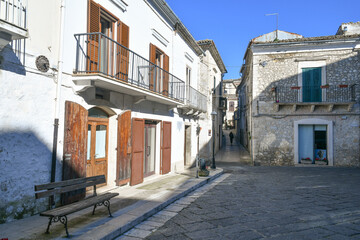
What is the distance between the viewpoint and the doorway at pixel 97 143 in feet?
21.5

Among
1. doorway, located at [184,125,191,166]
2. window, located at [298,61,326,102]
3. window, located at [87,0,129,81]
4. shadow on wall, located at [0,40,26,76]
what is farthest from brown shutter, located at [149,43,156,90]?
window, located at [298,61,326,102]

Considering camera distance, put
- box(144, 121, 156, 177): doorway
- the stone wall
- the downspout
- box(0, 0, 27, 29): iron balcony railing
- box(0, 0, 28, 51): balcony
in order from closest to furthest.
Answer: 1. box(0, 0, 28, 51): balcony
2. box(0, 0, 27, 29): iron balcony railing
3. the downspout
4. box(144, 121, 156, 177): doorway
5. the stone wall

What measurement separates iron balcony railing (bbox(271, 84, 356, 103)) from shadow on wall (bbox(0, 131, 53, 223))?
43.0ft

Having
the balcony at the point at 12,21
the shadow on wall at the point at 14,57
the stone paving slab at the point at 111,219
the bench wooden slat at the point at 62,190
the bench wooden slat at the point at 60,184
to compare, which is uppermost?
the balcony at the point at 12,21

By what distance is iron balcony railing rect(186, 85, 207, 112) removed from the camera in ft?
40.9

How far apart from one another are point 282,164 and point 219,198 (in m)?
9.45

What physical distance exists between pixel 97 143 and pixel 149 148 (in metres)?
3.04

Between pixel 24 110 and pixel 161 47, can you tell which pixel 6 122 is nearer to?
pixel 24 110

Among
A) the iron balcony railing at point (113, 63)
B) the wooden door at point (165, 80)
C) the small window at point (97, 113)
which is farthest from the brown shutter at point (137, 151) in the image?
the wooden door at point (165, 80)

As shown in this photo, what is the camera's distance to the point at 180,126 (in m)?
12.3

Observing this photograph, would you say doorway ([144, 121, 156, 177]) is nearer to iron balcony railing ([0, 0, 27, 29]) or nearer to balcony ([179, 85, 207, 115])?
balcony ([179, 85, 207, 115])

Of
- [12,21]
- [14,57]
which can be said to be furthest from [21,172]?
[12,21]

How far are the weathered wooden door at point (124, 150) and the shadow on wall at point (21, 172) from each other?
227 cm

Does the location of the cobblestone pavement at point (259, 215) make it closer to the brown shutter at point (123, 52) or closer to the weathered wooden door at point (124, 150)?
the weathered wooden door at point (124, 150)
